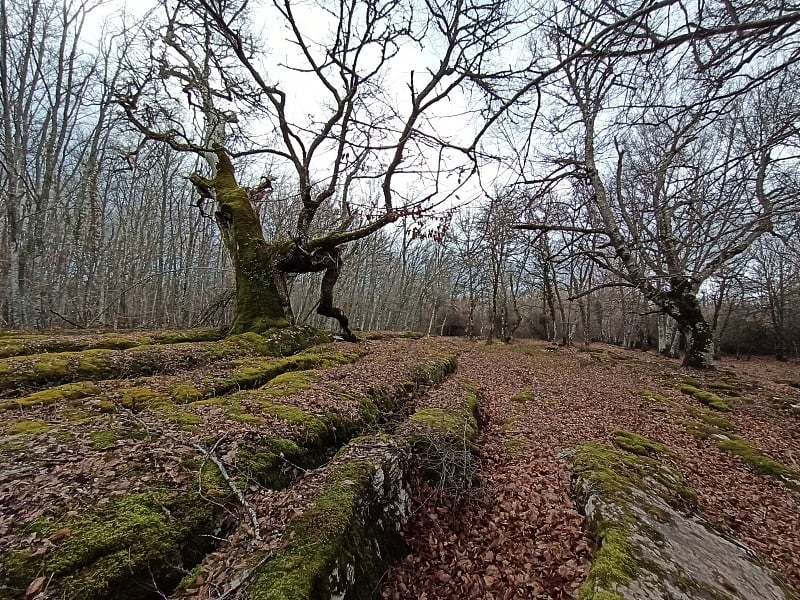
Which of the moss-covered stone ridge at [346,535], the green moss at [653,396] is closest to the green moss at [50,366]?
the moss-covered stone ridge at [346,535]

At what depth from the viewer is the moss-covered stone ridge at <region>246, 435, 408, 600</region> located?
2.30 meters

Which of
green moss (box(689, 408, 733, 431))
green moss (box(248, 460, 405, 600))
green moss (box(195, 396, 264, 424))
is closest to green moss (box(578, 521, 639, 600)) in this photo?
green moss (box(248, 460, 405, 600))

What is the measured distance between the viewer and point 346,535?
9.30 ft

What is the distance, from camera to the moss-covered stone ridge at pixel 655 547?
8.48ft

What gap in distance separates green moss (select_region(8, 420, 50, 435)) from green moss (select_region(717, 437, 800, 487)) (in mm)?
8743

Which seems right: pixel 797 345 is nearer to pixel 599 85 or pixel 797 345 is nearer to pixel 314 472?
pixel 599 85

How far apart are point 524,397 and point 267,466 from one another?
21.0 ft

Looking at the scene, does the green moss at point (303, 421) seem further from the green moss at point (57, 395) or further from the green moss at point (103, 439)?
the green moss at point (57, 395)

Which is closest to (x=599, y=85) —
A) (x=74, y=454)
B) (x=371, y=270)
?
(x=74, y=454)

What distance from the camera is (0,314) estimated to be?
11195mm

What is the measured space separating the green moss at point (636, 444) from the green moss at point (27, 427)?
23.4ft

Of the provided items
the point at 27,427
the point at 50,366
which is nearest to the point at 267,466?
the point at 27,427

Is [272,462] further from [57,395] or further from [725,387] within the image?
[725,387]

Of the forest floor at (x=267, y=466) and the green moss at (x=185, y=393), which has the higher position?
the green moss at (x=185, y=393)
